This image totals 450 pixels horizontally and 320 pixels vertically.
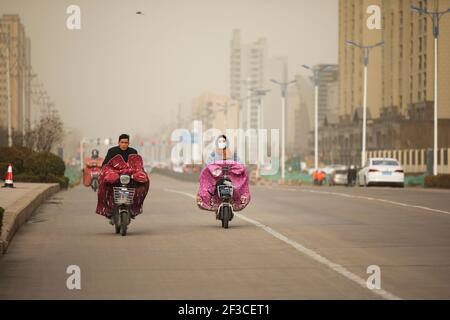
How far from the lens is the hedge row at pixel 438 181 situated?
59.5 m

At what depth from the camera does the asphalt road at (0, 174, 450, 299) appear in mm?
12688

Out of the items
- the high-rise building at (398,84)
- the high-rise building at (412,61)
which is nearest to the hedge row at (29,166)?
the high-rise building at (398,84)

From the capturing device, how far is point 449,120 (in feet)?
484

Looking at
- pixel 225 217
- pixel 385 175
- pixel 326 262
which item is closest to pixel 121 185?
pixel 225 217

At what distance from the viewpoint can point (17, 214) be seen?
2233cm

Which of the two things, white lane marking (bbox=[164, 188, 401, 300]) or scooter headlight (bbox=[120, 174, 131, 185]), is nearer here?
white lane marking (bbox=[164, 188, 401, 300])

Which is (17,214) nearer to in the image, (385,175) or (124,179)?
(124,179)

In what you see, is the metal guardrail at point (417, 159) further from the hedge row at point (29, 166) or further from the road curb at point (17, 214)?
the road curb at point (17, 214)

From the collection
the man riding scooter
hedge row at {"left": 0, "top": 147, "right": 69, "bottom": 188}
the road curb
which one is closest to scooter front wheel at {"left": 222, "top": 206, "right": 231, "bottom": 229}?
the man riding scooter

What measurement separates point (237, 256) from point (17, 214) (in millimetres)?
7022

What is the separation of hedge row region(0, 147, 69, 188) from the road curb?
45.9 feet

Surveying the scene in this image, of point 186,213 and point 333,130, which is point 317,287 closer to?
point 186,213

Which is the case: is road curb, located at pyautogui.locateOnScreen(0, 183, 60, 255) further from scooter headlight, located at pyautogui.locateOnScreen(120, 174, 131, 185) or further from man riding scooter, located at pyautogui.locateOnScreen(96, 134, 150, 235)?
scooter headlight, located at pyautogui.locateOnScreen(120, 174, 131, 185)
